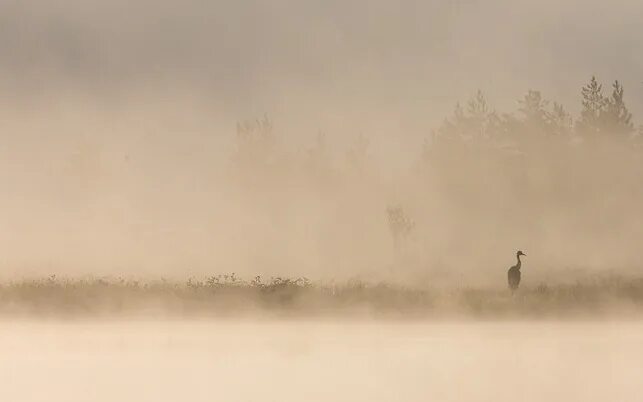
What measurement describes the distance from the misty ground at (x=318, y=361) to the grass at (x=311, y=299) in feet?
0.14

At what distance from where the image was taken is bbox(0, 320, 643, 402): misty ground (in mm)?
2074

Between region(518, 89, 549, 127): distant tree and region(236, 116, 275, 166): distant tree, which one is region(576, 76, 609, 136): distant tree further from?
region(236, 116, 275, 166): distant tree

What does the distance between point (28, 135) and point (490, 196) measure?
1.67 metres

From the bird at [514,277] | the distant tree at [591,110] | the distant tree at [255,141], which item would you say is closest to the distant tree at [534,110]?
the distant tree at [591,110]

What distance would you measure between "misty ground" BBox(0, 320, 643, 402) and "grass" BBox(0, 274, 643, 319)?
1.6 inches

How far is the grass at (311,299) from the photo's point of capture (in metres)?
2.18

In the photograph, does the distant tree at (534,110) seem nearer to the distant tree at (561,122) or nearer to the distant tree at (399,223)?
the distant tree at (561,122)

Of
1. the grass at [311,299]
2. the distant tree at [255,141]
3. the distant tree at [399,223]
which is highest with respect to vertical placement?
the distant tree at [255,141]

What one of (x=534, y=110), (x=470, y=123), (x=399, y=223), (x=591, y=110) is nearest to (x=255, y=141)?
(x=399, y=223)

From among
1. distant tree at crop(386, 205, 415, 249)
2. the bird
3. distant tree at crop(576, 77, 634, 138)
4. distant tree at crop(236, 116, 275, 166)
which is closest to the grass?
Answer: the bird

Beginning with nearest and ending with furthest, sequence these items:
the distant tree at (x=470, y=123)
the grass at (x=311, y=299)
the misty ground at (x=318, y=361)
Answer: the misty ground at (x=318, y=361)
the grass at (x=311, y=299)
the distant tree at (x=470, y=123)

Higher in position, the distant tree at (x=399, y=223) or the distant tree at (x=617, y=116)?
the distant tree at (x=617, y=116)

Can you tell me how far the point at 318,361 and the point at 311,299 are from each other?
0.71ft

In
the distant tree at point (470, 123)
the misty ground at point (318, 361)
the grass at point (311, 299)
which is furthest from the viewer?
the distant tree at point (470, 123)
